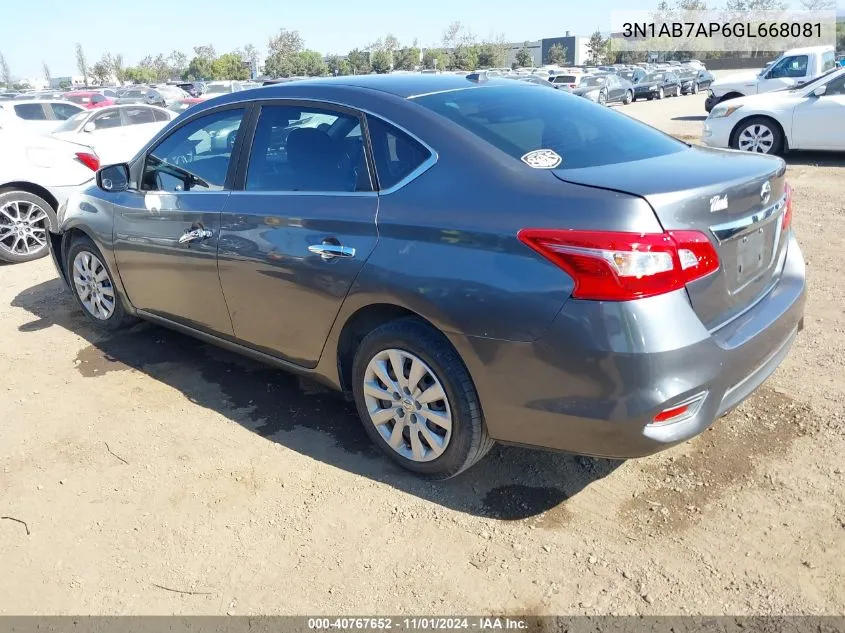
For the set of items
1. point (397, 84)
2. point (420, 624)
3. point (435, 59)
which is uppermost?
point (435, 59)

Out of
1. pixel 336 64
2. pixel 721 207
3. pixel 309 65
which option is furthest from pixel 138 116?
pixel 309 65

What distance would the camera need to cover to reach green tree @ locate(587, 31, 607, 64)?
3851 inches

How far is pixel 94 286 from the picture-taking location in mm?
4969

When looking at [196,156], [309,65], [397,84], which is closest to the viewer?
[397,84]

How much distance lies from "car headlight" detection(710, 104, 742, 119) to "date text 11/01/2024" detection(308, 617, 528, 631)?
33.2 ft

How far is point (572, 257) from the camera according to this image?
2.37m

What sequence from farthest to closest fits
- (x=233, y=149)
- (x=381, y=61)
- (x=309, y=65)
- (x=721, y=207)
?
1. (x=381, y=61)
2. (x=309, y=65)
3. (x=233, y=149)
4. (x=721, y=207)

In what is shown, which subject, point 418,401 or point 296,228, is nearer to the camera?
point 418,401

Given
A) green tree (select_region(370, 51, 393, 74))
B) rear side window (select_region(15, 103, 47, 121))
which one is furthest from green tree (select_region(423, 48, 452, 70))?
rear side window (select_region(15, 103, 47, 121))

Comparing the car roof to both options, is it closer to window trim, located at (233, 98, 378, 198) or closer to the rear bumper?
window trim, located at (233, 98, 378, 198)

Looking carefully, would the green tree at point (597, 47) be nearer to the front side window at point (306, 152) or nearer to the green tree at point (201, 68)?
the green tree at point (201, 68)

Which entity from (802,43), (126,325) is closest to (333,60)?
(802,43)

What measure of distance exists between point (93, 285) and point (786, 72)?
18457mm

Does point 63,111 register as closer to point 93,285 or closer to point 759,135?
point 93,285
